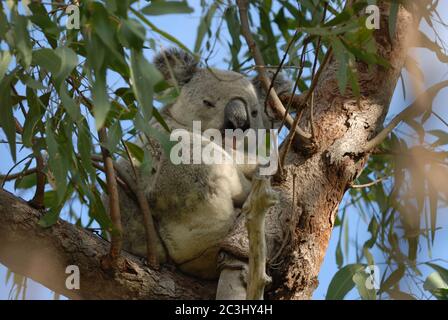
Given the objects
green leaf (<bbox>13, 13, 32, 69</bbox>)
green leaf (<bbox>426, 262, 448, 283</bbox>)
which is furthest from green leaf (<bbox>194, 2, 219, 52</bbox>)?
green leaf (<bbox>426, 262, 448, 283</bbox>)

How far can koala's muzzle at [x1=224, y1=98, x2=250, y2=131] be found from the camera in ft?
10.7

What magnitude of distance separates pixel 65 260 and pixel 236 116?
4.28 ft

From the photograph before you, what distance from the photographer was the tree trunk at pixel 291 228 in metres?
2.17

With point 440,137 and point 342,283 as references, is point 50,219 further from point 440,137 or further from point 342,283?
point 440,137

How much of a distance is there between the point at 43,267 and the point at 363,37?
117 cm

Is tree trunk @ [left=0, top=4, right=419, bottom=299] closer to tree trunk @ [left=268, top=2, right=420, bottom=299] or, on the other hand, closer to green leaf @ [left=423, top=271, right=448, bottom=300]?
tree trunk @ [left=268, top=2, right=420, bottom=299]

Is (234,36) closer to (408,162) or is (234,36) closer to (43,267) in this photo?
(408,162)

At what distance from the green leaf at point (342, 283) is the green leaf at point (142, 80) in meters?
1.37

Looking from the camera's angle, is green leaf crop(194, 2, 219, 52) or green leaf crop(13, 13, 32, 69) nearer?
green leaf crop(13, 13, 32, 69)

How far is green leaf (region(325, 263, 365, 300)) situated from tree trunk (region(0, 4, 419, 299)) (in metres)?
0.43

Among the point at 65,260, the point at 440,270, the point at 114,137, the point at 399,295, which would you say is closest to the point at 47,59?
the point at 114,137

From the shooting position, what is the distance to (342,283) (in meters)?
2.77

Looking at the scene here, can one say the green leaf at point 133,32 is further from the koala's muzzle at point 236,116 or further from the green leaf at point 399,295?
the koala's muzzle at point 236,116

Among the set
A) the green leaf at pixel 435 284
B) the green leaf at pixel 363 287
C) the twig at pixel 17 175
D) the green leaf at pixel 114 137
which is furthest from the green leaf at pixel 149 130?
the green leaf at pixel 435 284
